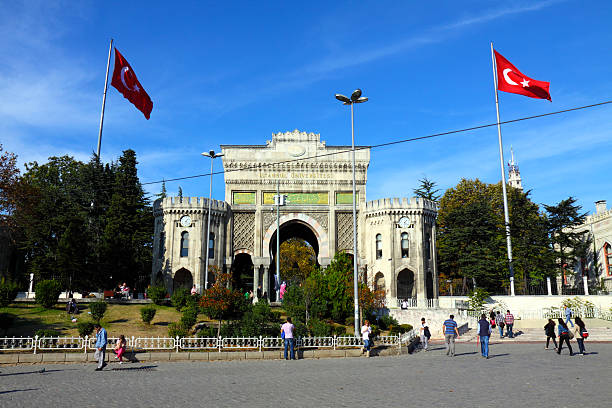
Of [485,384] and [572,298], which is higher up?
[572,298]

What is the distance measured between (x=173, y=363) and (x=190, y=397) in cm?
654

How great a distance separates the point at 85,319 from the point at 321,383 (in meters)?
16.7

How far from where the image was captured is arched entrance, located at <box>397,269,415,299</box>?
36.2 metres

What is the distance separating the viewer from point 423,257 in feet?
119

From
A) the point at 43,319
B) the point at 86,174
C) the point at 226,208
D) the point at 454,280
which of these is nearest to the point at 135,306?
the point at 43,319

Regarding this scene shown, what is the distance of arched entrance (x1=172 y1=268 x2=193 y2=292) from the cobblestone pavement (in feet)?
69.7

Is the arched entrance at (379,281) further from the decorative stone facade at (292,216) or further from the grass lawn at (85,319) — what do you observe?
the grass lawn at (85,319)

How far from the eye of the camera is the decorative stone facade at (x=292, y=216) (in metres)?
36.2

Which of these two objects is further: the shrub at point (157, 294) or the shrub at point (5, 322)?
the shrub at point (157, 294)

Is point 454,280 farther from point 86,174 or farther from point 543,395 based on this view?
point 543,395

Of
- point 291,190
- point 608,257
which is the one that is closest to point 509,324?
point 291,190

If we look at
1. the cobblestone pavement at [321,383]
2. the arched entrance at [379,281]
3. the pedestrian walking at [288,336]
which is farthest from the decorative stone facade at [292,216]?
the cobblestone pavement at [321,383]

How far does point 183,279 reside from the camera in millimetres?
36438

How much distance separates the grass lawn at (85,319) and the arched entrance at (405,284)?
54.1 feet
